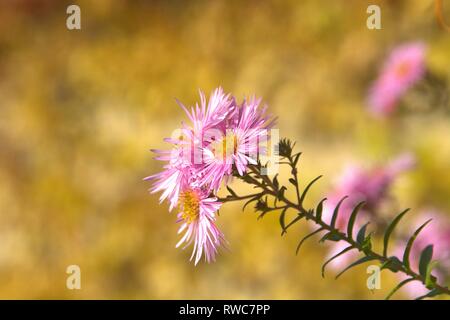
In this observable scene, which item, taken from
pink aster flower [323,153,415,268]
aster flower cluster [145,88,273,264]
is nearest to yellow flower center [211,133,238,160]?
aster flower cluster [145,88,273,264]

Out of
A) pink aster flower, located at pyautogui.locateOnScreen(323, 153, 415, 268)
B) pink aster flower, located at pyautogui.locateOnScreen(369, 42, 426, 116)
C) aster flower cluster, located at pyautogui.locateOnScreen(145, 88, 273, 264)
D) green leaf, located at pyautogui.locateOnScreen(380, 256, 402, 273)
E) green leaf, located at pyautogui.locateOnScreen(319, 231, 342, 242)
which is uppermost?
pink aster flower, located at pyautogui.locateOnScreen(369, 42, 426, 116)

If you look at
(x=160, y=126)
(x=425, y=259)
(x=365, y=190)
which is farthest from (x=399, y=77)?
(x=425, y=259)

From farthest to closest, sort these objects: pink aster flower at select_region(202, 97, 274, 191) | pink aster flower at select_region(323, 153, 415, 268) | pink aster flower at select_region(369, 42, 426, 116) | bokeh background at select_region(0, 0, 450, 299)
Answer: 1. bokeh background at select_region(0, 0, 450, 299)
2. pink aster flower at select_region(369, 42, 426, 116)
3. pink aster flower at select_region(323, 153, 415, 268)
4. pink aster flower at select_region(202, 97, 274, 191)

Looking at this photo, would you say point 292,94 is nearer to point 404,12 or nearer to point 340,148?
point 340,148

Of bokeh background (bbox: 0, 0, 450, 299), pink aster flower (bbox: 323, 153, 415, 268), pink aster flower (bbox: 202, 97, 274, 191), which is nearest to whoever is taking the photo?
pink aster flower (bbox: 202, 97, 274, 191)

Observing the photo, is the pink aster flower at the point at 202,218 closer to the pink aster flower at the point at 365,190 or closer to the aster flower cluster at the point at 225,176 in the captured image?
the aster flower cluster at the point at 225,176

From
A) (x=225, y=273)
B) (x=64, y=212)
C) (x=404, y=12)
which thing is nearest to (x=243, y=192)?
(x=225, y=273)

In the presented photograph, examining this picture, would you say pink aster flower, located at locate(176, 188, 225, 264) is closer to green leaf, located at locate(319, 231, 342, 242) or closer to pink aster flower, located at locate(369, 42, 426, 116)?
green leaf, located at locate(319, 231, 342, 242)
